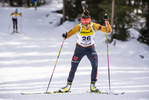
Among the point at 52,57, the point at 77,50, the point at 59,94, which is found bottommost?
the point at 52,57

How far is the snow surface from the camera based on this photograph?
5.18 meters

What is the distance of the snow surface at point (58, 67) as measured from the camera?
204 inches

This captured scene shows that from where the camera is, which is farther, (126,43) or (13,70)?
(126,43)

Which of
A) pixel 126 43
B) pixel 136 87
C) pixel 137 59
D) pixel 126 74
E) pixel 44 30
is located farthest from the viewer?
pixel 44 30

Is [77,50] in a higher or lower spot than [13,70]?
higher

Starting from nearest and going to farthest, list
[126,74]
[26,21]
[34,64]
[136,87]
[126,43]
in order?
1. [136,87]
2. [126,74]
3. [34,64]
4. [126,43]
5. [26,21]

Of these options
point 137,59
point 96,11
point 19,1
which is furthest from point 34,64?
point 19,1

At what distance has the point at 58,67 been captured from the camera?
27.6 ft

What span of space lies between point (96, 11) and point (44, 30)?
18.7 ft

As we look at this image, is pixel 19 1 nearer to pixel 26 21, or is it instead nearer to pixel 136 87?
pixel 26 21

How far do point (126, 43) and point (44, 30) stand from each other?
8986mm

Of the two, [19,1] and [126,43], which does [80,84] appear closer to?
[126,43]

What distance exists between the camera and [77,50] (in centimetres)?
479

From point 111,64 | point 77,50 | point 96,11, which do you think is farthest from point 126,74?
point 96,11
